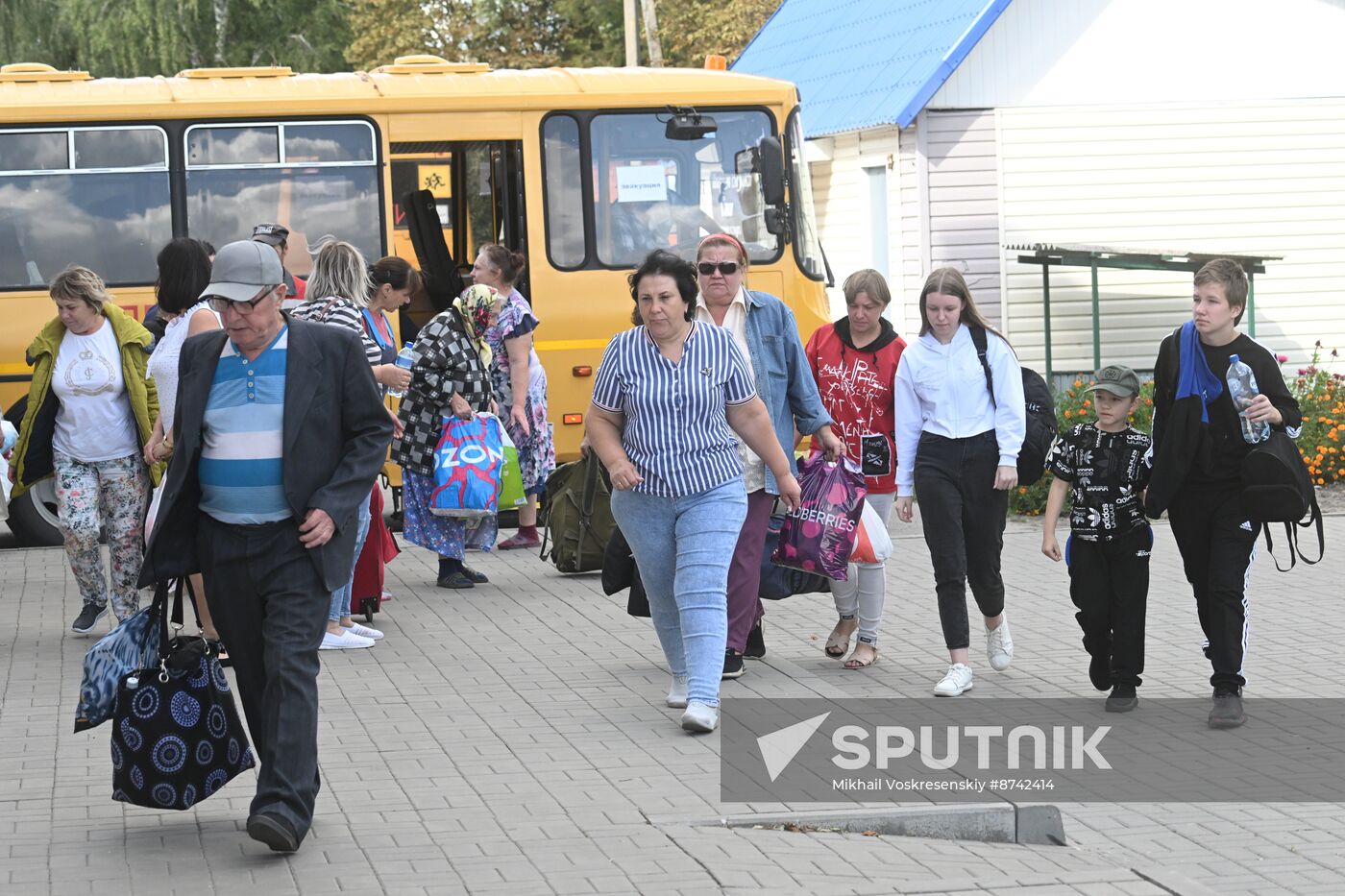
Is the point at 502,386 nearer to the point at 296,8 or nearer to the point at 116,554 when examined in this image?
the point at 116,554

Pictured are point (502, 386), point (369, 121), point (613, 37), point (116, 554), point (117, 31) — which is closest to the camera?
point (116, 554)

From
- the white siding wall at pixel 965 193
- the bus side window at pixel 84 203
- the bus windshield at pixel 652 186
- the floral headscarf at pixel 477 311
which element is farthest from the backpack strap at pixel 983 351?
the white siding wall at pixel 965 193

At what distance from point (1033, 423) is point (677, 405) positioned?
1583 millimetres

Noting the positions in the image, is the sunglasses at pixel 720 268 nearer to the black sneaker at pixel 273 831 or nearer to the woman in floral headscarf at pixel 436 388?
the woman in floral headscarf at pixel 436 388

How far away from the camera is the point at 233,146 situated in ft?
43.6

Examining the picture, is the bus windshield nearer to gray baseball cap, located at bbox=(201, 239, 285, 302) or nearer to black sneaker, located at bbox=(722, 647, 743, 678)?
black sneaker, located at bbox=(722, 647, 743, 678)

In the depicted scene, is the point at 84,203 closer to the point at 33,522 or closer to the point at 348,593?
the point at 33,522

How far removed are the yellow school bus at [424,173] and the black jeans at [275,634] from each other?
7637mm

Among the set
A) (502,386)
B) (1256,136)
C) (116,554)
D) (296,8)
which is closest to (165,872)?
(116,554)

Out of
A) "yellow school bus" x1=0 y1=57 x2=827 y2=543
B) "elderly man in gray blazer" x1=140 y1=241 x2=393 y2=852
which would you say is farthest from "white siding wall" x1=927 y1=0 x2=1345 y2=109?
"elderly man in gray blazer" x1=140 y1=241 x2=393 y2=852

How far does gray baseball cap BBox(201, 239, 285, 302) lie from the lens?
530 cm

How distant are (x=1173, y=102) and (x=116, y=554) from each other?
14482 mm

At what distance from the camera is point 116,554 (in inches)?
350

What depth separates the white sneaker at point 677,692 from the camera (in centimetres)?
728
